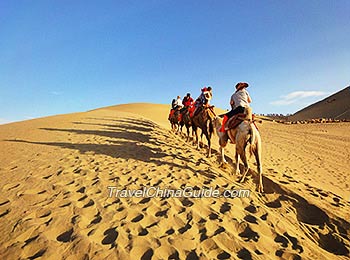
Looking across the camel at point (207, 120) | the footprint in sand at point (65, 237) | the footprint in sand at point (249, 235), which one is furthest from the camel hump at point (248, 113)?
the footprint in sand at point (65, 237)

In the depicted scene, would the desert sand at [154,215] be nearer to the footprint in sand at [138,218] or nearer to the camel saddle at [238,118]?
the footprint in sand at [138,218]

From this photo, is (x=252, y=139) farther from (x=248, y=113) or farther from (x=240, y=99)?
(x=240, y=99)

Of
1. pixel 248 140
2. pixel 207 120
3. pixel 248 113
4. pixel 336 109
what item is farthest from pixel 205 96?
pixel 336 109

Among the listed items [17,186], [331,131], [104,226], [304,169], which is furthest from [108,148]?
[331,131]

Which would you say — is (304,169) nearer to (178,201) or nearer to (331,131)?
(178,201)

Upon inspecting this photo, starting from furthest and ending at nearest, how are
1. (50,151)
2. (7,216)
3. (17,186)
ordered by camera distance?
1. (50,151)
2. (17,186)
3. (7,216)

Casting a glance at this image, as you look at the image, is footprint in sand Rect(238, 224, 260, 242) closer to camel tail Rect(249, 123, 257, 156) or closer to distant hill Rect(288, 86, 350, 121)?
camel tail Rect(249, 123, 257, 156)

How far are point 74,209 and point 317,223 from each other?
16.5 ft

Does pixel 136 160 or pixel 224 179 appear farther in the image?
pixel 136 160

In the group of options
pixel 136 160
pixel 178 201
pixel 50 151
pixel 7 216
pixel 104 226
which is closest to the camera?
pixel 104 226

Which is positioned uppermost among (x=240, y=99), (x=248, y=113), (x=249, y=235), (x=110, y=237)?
(x=240, y=99)

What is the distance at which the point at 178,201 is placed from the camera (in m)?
4.57

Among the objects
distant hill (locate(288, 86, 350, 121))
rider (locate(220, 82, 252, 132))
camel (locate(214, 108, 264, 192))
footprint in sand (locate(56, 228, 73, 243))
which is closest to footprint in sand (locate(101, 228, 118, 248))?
footprint in sand (locate(56, 228, 73, 243))

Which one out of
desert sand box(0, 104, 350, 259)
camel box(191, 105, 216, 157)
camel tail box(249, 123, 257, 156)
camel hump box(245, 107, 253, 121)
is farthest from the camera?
camel box(191, 105, 216, 157)
